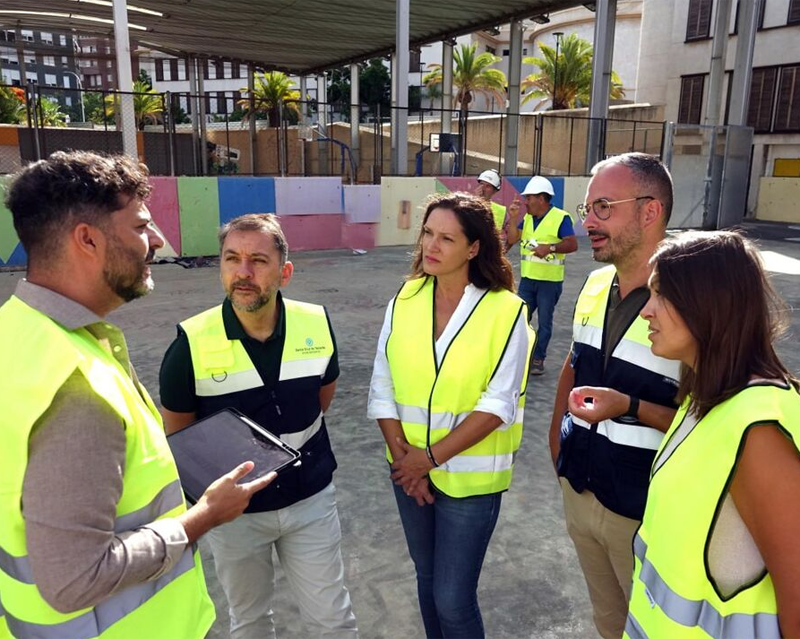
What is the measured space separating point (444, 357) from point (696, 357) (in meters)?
0.94

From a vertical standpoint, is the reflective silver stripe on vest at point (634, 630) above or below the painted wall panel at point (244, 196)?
below

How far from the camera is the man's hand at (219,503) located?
147 centimetres

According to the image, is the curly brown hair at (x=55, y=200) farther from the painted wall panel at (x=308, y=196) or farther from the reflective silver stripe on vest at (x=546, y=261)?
the painted wall panel at (x=308, y=196)

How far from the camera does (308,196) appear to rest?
13359 millimetres

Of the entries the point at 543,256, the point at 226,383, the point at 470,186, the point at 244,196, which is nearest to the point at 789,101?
the point at 470,186

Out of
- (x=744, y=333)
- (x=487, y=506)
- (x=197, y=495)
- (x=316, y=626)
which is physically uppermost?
(x=744, y=333)

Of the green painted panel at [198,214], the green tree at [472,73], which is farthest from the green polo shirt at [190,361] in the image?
the green tree at [472,73]

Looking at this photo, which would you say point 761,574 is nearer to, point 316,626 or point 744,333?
point 744,333

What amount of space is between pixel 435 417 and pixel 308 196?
11.7m

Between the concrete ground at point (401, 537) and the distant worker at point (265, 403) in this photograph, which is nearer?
the distant worker at point (265, 403)

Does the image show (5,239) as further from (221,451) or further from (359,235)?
(221,451)

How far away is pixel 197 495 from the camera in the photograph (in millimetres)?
1674

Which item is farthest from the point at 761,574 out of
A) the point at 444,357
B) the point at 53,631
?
the point at 53,631

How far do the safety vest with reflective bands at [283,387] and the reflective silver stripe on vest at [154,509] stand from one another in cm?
77
